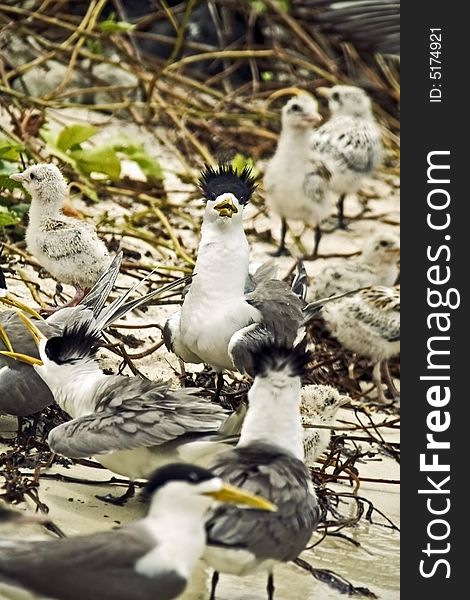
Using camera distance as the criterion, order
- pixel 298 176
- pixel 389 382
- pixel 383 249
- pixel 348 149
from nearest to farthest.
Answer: pixel 389 382
pixel 383 249
pixel 298 176
pixel 348 149

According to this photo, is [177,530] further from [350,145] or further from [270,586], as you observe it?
[350,145]

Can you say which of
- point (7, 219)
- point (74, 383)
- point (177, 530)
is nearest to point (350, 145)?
point (7, 219)

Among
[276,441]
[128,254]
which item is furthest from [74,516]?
[128,254]

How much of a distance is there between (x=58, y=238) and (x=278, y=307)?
1.09m

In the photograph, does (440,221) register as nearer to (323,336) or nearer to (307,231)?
(323,336)

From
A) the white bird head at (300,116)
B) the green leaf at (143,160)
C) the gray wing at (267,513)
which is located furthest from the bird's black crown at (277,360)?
the white bird head at (300,116)

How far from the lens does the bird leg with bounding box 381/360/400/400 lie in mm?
6586

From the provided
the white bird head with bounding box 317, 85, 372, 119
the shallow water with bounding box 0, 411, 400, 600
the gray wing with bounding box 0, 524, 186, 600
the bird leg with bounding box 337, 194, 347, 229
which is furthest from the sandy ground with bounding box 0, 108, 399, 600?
the white bird head with bounding box 317, 85, 372, 119

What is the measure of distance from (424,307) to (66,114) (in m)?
4.83

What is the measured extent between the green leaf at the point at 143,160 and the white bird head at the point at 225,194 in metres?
2.28

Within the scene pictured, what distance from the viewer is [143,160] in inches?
306

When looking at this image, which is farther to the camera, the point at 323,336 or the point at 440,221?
the point at 323,336

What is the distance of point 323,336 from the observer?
6988mm

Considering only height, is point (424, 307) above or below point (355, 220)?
below
